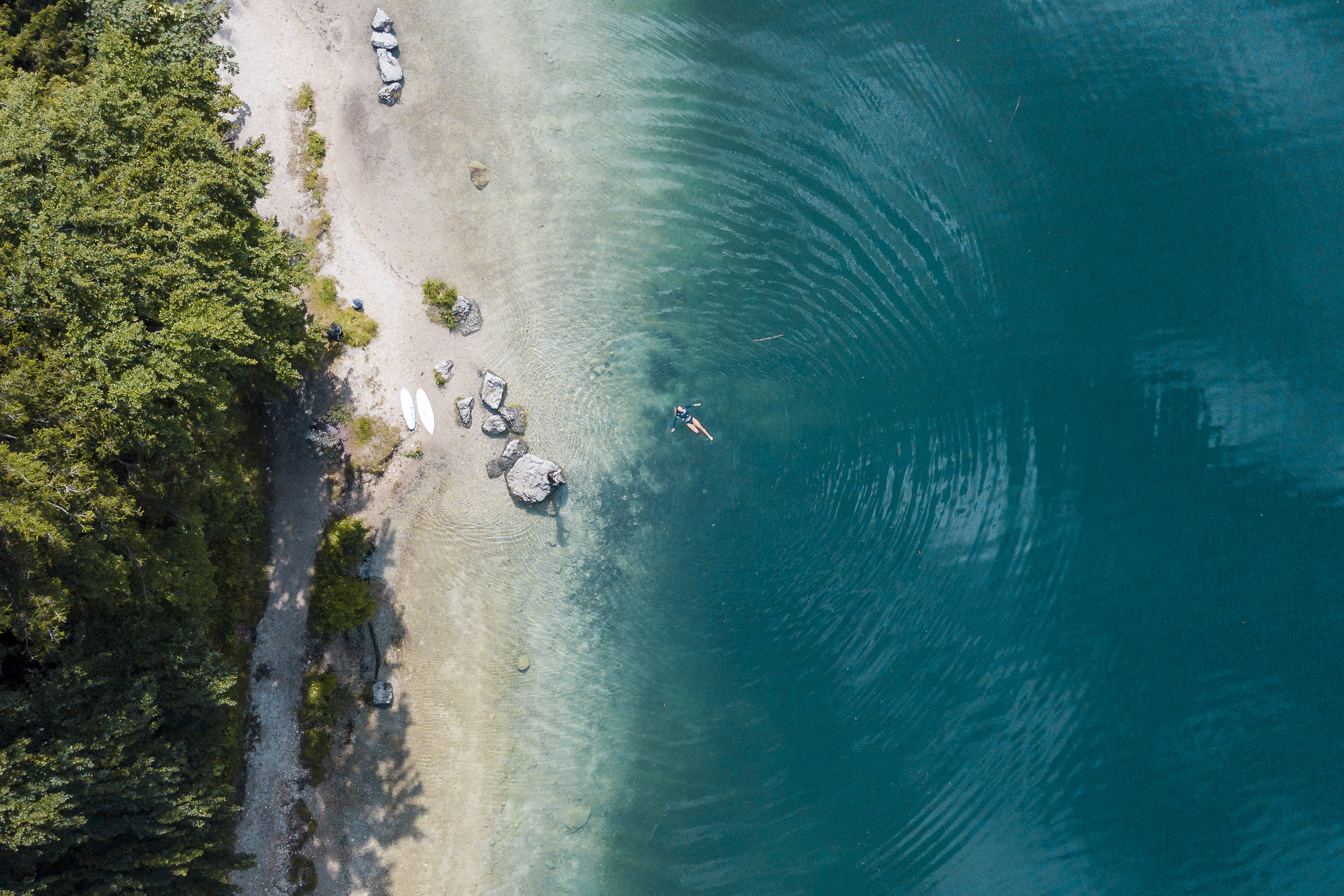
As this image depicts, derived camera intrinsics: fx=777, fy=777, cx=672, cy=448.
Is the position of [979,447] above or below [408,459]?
above

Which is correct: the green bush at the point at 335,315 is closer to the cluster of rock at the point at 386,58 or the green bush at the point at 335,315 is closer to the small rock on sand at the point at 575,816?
the cluster of rock at the point at 386,58

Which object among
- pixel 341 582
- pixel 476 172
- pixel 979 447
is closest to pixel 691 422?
pixel 979 447

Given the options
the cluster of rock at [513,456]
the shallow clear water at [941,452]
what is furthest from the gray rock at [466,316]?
the shallow clear water at [941,452]

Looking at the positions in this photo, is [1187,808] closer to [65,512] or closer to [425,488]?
[425,488]

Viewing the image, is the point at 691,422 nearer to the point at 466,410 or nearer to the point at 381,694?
the point at 466,410

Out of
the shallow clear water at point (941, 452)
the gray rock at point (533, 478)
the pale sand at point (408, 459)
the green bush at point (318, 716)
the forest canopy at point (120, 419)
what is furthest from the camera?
the shallow clear water at point (941, 452)

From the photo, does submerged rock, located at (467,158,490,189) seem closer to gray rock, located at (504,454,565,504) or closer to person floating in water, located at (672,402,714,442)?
gray rock, located at (504,454,565,504)
